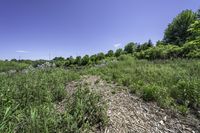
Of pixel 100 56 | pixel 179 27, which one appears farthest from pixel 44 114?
pixel 179 27

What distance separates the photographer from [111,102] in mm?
3760

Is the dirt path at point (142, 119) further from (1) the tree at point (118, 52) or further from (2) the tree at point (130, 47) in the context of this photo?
(2) the tree at point (130, 47)

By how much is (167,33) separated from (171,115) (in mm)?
31397

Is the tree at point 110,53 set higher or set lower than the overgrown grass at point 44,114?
higher

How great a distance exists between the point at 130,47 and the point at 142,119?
102ft

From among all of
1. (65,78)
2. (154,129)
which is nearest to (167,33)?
(65,78)

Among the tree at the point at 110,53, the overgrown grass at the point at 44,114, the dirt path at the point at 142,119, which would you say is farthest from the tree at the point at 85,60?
the dirt path at the point at 142,119

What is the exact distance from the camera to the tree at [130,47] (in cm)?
3267

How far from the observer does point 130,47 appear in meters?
33.5

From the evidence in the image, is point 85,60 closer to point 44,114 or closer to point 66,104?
point 66,104

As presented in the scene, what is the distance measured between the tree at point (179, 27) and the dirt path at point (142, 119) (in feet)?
92.1

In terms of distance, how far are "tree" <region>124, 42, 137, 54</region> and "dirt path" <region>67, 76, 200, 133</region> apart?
95.8 ft

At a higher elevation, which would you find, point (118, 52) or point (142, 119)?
point (118, 52)

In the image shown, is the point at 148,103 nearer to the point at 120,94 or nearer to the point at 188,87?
the point at 120,94
